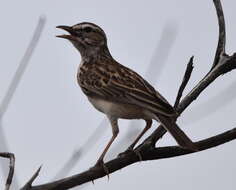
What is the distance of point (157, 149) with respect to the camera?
14.3 ft

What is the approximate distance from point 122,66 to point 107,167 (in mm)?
3020

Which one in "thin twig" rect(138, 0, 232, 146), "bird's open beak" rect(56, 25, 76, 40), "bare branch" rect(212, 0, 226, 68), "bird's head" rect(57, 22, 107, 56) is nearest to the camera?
"thin twig" rect(138, 0, 232, 146)

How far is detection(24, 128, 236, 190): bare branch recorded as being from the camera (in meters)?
3.92

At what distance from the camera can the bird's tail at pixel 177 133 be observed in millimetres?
4328

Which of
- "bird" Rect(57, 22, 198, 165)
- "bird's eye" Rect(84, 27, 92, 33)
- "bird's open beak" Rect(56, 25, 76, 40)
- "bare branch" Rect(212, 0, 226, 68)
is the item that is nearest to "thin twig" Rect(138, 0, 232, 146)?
"bare branch" Rect(212, 0, 226, 68)

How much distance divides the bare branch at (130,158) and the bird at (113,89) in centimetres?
26

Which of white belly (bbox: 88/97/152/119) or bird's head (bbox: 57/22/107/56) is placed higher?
bird's head (bbox: 57/22/107/56)

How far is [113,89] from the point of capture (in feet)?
20.9

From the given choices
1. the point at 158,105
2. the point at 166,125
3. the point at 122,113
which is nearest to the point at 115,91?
the point at 122,113

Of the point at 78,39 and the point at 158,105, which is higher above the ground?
the point at 78,39

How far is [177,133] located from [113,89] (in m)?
1.61

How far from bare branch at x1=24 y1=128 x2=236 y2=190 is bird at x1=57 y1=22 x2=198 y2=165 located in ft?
0.84

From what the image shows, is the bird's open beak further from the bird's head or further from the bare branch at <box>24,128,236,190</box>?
the bare branch at <box>24,128,236,190</box>

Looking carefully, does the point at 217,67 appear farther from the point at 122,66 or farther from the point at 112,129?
the point at 122,66
